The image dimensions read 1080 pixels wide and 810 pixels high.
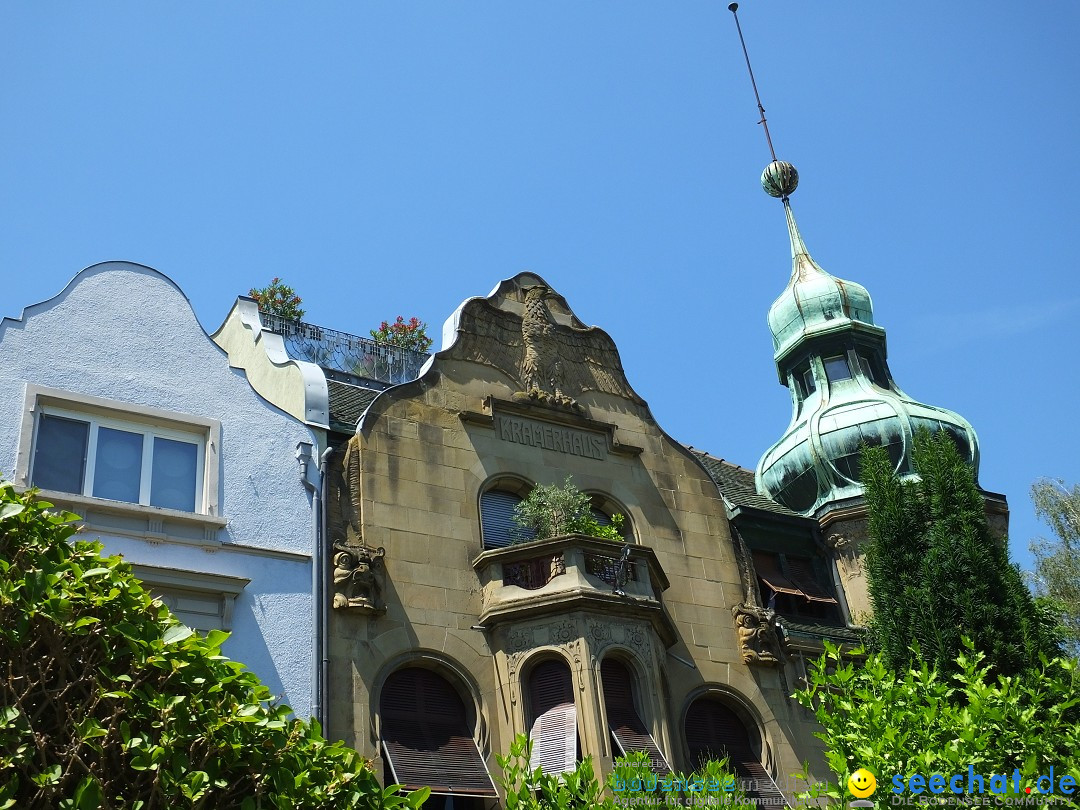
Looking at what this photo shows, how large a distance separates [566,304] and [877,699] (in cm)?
1247

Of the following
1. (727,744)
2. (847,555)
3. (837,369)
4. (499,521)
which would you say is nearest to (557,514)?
(499,521)

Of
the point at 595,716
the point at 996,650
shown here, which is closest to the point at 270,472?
the point at 595,716

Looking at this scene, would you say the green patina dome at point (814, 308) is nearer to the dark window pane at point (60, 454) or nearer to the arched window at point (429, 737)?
the arched window at point (429, 737)

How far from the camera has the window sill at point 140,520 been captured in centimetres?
1585

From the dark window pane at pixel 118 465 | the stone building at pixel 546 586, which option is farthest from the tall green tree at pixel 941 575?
the dark window pane at pixel 118 465

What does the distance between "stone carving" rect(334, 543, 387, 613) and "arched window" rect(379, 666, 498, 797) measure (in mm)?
1243

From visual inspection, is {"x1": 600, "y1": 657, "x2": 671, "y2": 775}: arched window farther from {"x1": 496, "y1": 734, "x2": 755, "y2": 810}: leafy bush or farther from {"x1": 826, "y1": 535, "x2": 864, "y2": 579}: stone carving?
{"x1": 826, "y1": 535, "x2": 864, "y2": 579}: stone carving

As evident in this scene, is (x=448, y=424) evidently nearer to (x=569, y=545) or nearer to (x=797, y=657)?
(x=569, y=545)

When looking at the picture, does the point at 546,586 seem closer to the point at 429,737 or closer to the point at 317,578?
the point at 429,737

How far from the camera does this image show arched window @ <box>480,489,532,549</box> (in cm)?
2044

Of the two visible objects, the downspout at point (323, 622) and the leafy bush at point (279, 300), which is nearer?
the downspout at point (323, 622)

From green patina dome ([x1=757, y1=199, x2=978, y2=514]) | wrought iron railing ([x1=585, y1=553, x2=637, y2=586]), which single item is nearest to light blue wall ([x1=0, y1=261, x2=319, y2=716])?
wrought iron railing ([x1=585, y1=553, x2=637, y2=586])

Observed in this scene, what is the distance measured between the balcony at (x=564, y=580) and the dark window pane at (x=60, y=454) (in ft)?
20.8

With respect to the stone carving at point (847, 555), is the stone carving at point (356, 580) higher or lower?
lower
